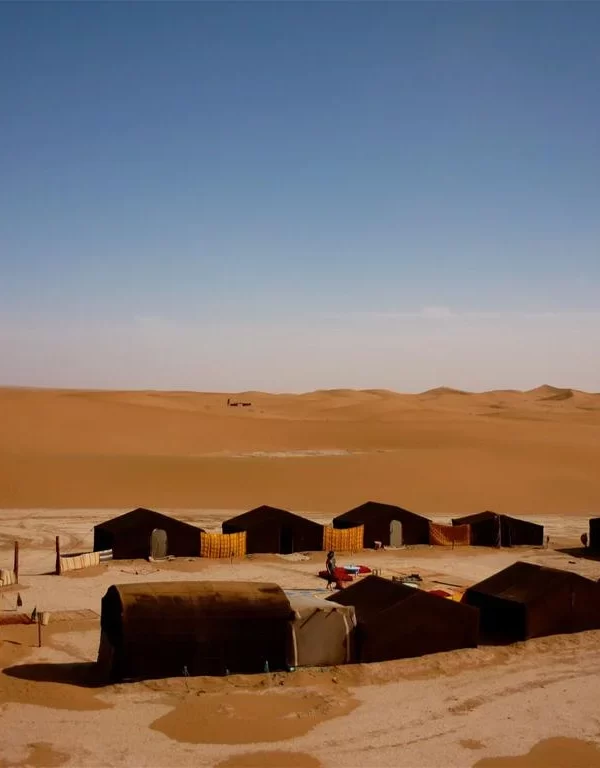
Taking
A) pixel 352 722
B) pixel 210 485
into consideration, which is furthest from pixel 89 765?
pixel 210 485

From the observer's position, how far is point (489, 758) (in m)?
15.4

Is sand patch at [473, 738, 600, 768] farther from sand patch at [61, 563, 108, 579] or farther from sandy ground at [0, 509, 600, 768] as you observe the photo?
sand patch at [61, 563, 108, 579]

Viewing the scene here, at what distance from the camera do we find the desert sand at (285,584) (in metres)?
15.8

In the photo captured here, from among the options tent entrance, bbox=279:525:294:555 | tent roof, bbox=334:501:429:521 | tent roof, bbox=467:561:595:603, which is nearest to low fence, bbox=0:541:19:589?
tent entrance, bbox=279:525:294:555

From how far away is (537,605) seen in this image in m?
23.3

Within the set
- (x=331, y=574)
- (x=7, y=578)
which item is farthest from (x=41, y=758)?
(x=331, y=574)

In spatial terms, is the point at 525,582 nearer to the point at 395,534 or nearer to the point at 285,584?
the point at 285,584

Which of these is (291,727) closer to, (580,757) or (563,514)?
(580,757)

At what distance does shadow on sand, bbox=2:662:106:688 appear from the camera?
18781 mm

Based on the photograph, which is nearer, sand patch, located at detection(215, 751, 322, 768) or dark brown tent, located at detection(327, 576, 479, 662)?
sand patch, located at detection(215, 751, 322, 768)

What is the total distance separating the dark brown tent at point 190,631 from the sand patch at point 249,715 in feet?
4.42

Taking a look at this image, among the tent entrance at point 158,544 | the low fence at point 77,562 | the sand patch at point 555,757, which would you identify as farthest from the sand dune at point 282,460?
the sand patch at point 555,757

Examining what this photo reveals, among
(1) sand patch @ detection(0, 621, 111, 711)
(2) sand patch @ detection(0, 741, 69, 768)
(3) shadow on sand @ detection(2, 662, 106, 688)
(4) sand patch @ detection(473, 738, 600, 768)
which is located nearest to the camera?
(2) sand patch @ detection(0, 741, 69, 768)

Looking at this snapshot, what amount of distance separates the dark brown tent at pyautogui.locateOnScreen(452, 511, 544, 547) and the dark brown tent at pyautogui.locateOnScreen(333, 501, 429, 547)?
2644mm
